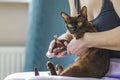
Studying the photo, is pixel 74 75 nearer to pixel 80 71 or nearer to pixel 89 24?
pixel 80 71

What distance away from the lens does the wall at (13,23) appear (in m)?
2.34

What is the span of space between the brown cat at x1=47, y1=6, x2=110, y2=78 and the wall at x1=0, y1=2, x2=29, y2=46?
1.38 meters

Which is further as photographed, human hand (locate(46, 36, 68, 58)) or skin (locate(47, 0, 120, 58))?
human hand (locate(46, 36, 68, 58))

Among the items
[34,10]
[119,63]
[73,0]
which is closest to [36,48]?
[34,10]

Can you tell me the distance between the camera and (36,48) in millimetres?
1936

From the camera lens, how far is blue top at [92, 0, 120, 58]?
1.00 meters

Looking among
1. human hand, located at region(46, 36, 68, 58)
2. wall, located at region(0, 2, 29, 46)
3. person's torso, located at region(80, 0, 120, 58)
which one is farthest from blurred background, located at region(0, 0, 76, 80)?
person's torso, located at region(80, 0, 120, 58)

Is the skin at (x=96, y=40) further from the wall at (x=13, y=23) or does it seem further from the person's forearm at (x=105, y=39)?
the wall at (x=13, y=23)

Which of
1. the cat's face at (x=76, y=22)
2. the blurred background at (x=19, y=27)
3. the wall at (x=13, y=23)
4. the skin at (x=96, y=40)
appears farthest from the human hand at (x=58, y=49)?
the wall at (x=13, y=23)

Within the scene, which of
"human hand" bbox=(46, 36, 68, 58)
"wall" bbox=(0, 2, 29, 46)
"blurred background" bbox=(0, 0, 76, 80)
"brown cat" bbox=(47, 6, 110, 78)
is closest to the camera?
"brown cat" bbox=(47, 6, 110, 78)

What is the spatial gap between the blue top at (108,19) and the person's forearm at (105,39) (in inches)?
2.1

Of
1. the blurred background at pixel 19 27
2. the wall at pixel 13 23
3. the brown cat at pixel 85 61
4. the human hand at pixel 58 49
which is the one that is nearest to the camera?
the brown cat at pixel 85 61

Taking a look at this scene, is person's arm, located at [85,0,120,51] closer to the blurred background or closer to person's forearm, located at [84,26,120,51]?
person's forearm, located at [84,26,120,51]

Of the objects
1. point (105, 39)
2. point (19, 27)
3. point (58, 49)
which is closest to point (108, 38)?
point (105, 39)
